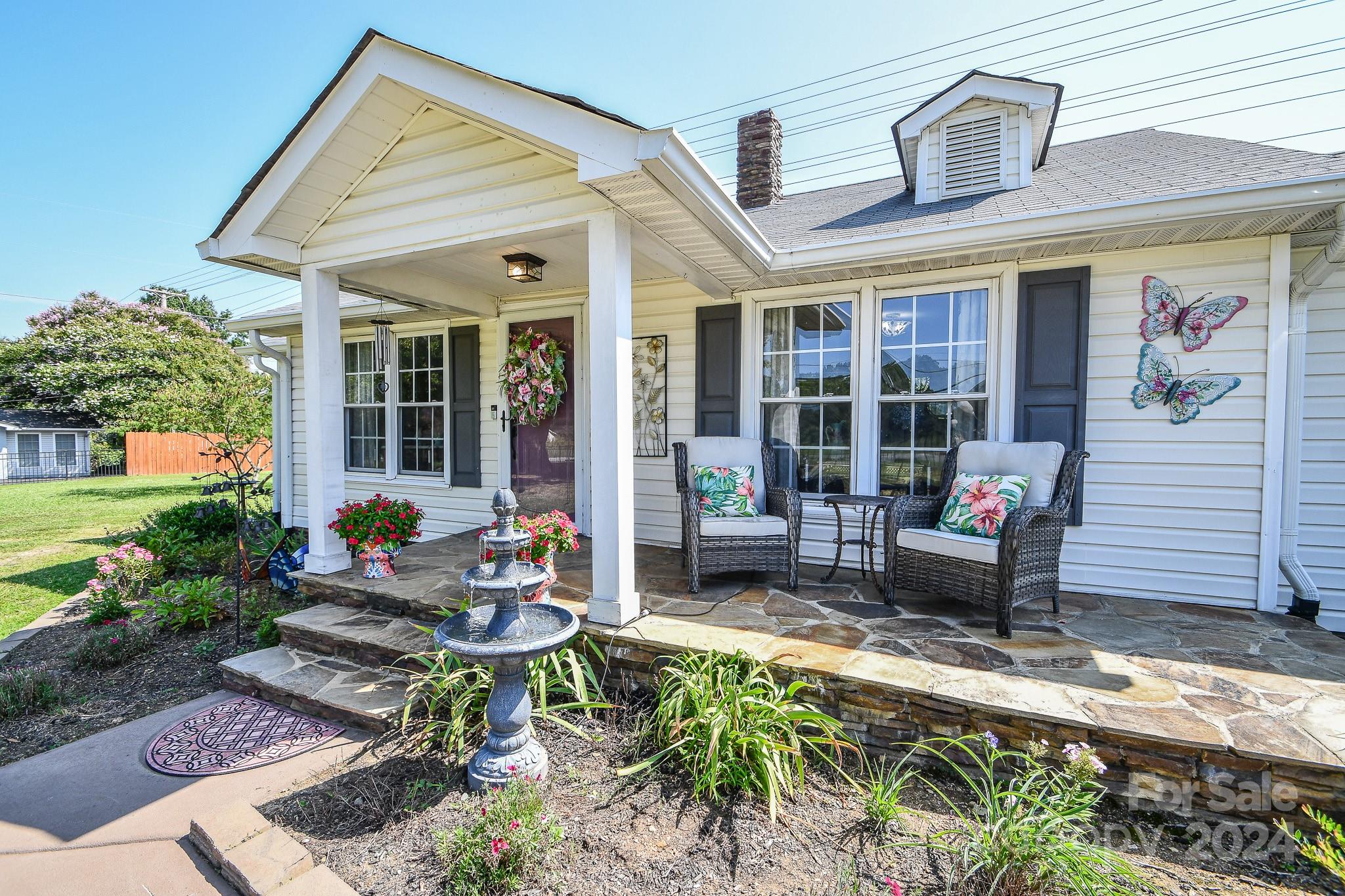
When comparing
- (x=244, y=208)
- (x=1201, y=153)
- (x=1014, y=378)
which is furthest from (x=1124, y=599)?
(x=244, y=208)

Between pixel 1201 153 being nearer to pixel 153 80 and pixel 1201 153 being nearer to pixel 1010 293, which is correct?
pixel 1010 293

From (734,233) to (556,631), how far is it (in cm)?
233

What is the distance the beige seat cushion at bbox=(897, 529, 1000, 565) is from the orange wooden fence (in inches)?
786

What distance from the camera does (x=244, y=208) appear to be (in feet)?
11.8

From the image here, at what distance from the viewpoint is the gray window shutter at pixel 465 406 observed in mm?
5762

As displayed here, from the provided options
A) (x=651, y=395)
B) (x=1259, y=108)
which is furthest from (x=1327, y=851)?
(x=1259, y=108)

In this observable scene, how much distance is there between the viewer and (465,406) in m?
5.83

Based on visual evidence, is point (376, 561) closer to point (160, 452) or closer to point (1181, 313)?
point (1181, 313)

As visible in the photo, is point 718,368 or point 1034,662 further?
point 718,368

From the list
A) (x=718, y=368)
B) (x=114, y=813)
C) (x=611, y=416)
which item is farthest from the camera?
(x=718, y=368)

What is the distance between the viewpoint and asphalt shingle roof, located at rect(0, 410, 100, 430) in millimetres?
19266

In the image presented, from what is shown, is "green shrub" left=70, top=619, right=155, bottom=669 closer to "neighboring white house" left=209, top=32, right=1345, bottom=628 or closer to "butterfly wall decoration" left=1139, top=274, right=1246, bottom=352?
"neighboring white house" left=209, top=32, right=1345, bottom=628

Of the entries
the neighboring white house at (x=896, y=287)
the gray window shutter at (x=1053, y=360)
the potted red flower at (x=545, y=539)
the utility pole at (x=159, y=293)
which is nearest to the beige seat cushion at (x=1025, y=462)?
the gray window shutter at (x=1053, y=360)

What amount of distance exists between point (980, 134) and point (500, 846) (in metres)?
5.47
